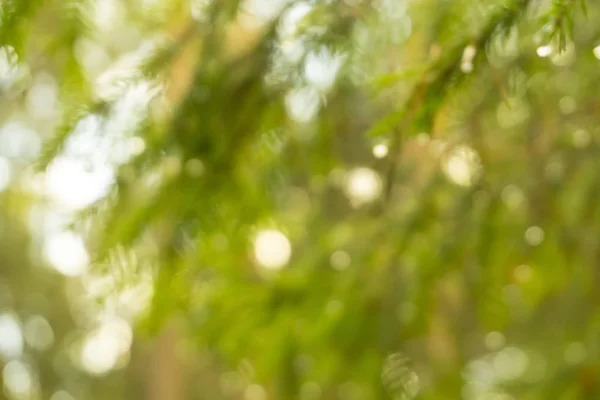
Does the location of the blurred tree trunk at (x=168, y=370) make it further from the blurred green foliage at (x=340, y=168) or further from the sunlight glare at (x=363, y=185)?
the sunlight glare at (x=363, y=185)

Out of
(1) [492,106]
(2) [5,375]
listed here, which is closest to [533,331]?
(1) [492,106]

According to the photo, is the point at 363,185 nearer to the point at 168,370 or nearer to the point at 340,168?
the point at 340,168

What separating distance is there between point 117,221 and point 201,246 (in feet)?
0.55

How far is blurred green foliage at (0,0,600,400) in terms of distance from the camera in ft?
3.90

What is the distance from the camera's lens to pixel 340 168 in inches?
72.8

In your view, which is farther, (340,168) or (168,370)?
(168,370)

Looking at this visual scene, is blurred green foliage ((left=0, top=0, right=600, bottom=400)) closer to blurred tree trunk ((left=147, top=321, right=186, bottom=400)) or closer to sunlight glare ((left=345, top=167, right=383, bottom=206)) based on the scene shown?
sunlight glare ((left=345, top=167, right=383, bottom=206))

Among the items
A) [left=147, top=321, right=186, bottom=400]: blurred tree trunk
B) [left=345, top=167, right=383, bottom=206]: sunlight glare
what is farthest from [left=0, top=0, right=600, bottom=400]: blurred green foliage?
[left=147, top=321, right=186, bottom=400]: blurred tree trunk

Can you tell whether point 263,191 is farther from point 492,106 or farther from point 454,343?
point 454,343

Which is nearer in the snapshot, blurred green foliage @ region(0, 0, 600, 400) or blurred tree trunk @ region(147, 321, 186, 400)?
blurred green foliage @ region(0, 0, 600, 400)

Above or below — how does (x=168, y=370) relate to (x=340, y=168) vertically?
above

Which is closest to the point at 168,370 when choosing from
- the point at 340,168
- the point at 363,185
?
the point at 363,185

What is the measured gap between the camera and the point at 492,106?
1.50 m

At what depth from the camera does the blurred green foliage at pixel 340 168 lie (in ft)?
3.90
